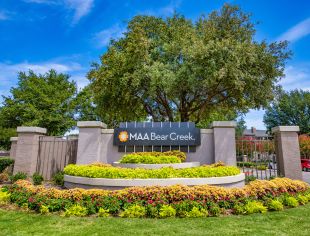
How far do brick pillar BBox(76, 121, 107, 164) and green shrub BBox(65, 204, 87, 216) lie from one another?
5.51m

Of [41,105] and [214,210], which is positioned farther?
[41,105]

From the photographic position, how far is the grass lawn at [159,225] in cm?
511

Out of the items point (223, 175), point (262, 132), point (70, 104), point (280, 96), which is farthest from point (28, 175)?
point (262, 132)

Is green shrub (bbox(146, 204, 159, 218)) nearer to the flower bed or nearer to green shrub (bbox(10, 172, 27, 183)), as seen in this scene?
the flower bed

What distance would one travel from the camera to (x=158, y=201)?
6535 mm

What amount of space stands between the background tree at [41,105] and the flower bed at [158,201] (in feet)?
76.7

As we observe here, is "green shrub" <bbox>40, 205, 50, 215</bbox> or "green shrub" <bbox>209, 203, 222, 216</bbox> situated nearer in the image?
"green shrub" <bbox>209, 203, 222, 216</bbox>

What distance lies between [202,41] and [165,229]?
12023 mm

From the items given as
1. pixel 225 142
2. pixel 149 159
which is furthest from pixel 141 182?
pixel 225 142

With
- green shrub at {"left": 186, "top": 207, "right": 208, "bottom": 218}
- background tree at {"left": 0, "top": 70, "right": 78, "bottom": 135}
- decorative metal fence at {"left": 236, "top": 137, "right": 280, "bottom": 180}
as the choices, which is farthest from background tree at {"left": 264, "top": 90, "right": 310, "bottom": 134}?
green shrub at {"left": 186, "top": 207, "right": 208, "bottom": 218}

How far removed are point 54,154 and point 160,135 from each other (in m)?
5.74

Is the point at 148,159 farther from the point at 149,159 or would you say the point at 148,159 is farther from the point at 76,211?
the point at 76,211

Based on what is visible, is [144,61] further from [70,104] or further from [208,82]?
[70,104]

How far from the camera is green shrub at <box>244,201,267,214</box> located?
6.52 metres
